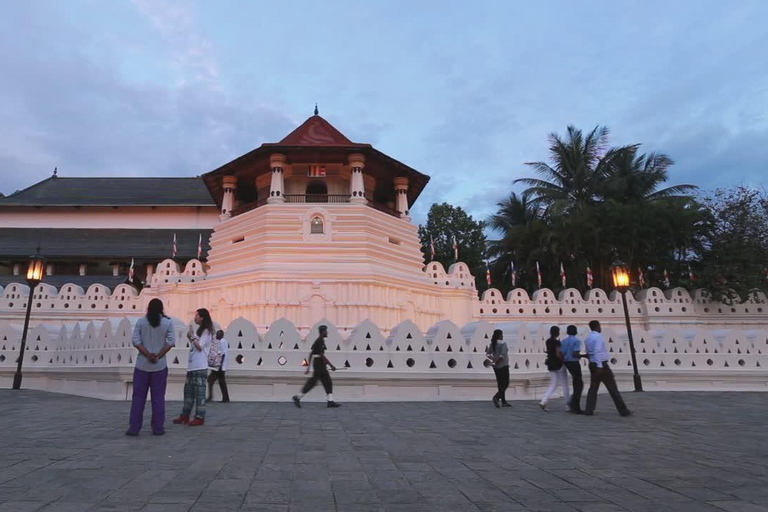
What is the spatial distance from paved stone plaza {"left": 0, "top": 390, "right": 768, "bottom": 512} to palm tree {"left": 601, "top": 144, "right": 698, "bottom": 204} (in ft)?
63.0

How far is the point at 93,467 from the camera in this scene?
3.94 m

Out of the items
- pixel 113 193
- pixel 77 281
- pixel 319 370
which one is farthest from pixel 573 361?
pixel 113 193

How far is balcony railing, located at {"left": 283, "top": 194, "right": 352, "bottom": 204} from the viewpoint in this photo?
65.9 ft

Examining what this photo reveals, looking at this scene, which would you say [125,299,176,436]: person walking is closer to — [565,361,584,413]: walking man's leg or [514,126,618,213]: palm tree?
[565,361,584,413]: walking man's leg

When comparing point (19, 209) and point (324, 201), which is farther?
point (19, 209)

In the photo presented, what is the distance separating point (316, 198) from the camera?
803 inches

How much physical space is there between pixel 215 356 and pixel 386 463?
5.81 m

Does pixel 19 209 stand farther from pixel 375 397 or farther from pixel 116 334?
pixel 375 397

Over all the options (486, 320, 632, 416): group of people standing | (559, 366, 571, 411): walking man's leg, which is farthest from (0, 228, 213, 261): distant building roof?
(559, 366, 571, 411): walking man's leg

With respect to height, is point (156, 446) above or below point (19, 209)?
below

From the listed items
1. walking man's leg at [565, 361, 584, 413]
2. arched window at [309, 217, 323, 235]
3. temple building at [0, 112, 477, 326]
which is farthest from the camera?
arched window at [309, 217, 323, 235]

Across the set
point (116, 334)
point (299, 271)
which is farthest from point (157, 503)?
point (299, 271)

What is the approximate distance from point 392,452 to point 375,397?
532cm

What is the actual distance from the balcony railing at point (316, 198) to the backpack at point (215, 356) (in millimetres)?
11713
